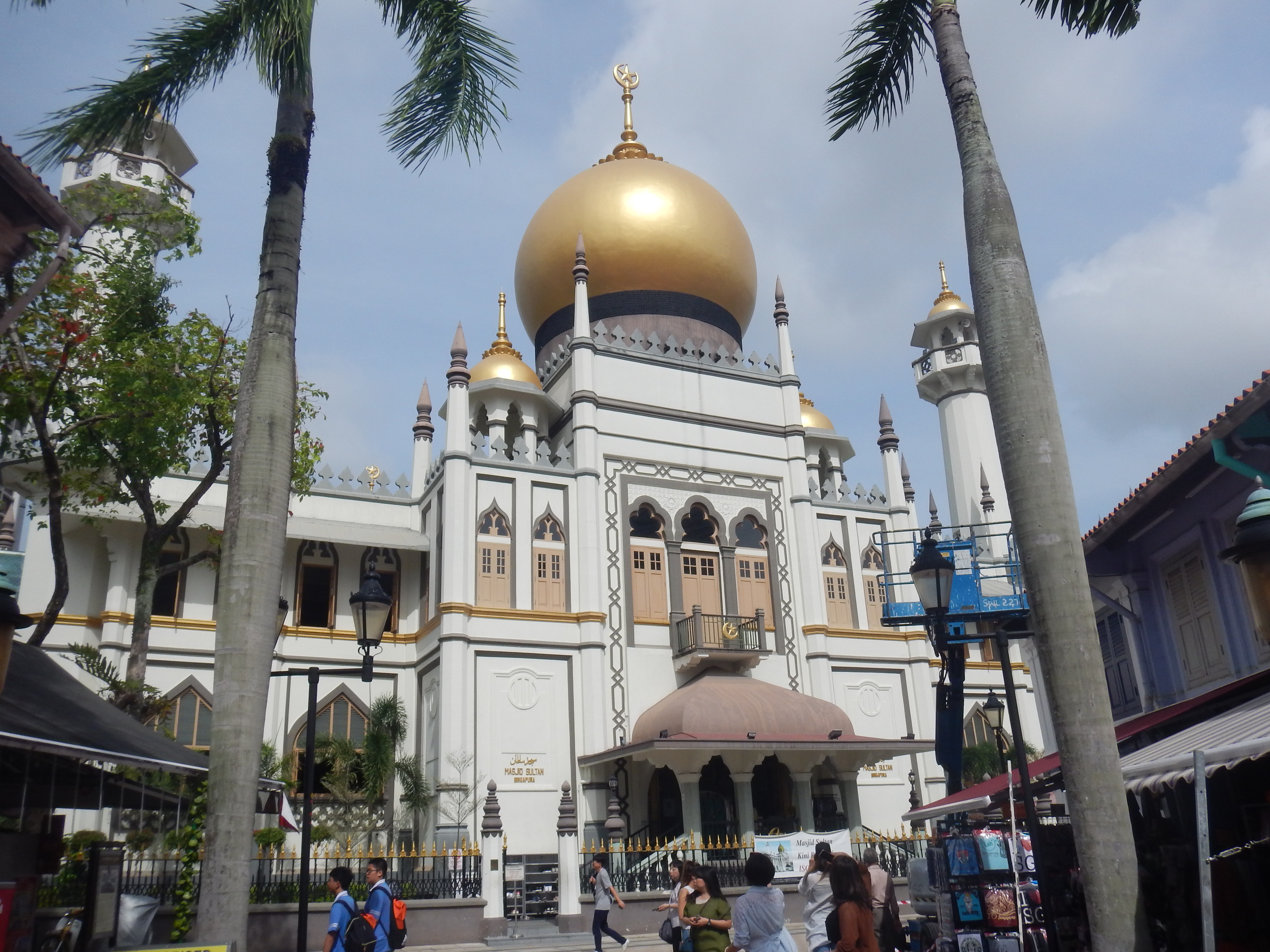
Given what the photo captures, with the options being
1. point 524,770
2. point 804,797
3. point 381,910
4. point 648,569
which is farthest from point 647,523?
Answer: point 381,910

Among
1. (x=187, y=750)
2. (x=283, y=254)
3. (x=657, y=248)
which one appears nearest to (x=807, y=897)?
(x=187, y=750)

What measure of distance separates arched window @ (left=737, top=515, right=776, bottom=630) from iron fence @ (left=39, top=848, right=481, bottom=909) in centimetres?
905

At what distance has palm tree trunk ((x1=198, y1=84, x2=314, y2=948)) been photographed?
7172 mm

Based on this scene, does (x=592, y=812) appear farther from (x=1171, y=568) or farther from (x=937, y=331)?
(x=937, y=331)

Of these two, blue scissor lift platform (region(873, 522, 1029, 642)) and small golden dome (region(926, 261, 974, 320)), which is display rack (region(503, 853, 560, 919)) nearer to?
blue scissor lift platform (region(873, 522, 1029, 642))

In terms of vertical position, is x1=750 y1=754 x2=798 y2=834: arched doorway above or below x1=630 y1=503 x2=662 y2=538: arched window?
below

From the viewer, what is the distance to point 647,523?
80.0 ft

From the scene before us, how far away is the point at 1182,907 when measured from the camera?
7.52 metres

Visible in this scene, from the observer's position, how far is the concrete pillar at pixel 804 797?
2147cm

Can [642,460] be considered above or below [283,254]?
above

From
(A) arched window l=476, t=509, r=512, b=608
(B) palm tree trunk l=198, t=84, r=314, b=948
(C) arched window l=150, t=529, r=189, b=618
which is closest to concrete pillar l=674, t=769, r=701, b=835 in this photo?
(A) arched window l=476, t=509, r=512, b=608

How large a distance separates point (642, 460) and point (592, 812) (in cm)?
785

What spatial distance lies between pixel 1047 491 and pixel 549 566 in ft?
54.5

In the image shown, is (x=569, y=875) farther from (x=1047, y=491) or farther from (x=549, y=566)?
(x=1047, y=491)
